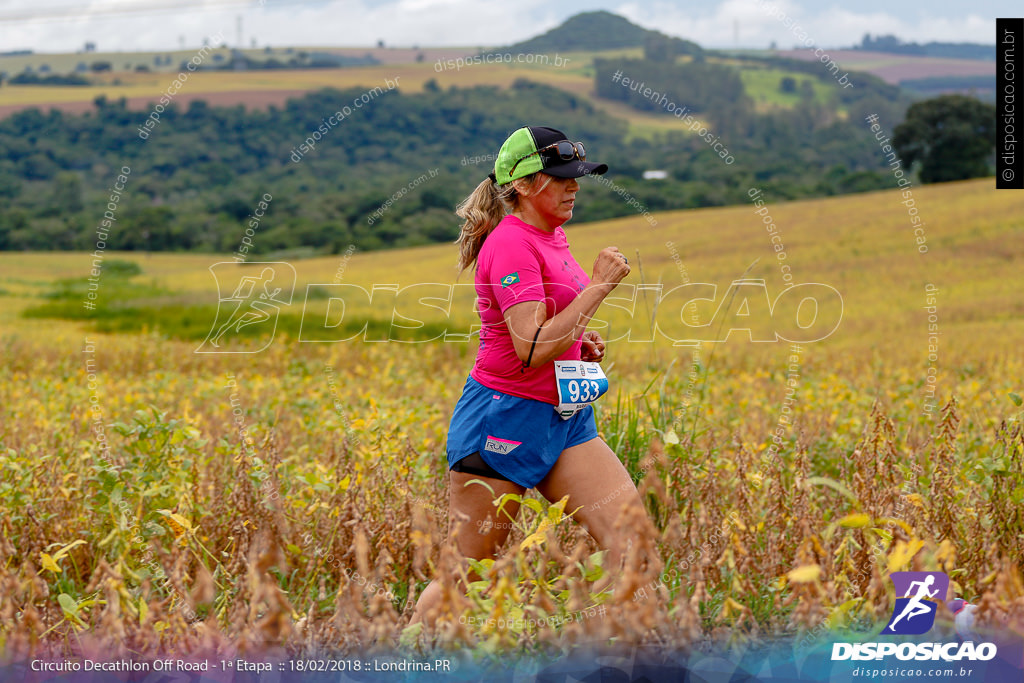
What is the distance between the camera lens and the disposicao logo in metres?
2.20

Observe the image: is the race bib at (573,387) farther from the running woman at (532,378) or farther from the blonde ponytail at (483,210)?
the blonde ponytail at (483,210)

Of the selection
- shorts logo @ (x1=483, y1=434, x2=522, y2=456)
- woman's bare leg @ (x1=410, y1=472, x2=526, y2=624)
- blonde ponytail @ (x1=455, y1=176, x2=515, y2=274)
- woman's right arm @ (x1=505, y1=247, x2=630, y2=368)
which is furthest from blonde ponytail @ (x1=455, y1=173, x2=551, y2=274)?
woman's bare leg @ (x1=410, y1=472, x2=526, y2=624)

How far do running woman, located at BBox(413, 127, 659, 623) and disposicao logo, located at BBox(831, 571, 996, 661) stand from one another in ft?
2.84

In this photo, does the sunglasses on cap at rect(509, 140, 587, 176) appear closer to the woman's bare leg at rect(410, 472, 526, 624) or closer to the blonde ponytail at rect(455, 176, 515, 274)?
the blonde ponytail at rect(455, 176, 515, 274)

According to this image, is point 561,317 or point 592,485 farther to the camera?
point 592,485

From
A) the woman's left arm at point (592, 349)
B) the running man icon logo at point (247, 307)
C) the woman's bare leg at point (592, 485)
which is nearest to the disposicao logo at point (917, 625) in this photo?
the woman's bare leg at point (592, 485)

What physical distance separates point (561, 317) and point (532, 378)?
0.27 m

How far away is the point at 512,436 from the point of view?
2.98 m

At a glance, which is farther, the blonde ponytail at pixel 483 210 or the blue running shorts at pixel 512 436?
the blonde ponytail at pixel 483 210

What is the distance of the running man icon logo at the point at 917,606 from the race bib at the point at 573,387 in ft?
3.63

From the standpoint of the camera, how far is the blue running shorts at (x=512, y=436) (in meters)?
2.98

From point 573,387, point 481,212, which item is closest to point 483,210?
point 481,212

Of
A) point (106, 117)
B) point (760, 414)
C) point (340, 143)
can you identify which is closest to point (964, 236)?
point (760, 414)

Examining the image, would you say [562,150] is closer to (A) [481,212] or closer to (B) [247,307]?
(A) [481,212]
